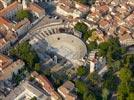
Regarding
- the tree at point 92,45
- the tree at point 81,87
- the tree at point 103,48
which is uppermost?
the tree at point 103,48

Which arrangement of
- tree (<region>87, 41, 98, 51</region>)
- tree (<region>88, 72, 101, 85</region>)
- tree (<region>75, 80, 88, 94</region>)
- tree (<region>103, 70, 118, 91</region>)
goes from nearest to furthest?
tree (<region>75, 80, 88, 94</region>) → tree (<region>103, 70, 118, 91</region>) → tree (<region>88, 72, 101, 85</region>) → tree (<region>87, 41, 98, 51</region>)

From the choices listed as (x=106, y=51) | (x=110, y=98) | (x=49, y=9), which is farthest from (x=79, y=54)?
(x=49, y=9)

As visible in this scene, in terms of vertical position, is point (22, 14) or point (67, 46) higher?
point (22, 14)

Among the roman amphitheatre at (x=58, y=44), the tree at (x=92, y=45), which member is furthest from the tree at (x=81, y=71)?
the tree at (x=92, y=45)

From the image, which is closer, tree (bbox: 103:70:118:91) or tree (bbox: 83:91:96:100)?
tree (bbox: 83:91:96:100)

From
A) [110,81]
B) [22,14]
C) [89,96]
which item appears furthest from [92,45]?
[22,14]

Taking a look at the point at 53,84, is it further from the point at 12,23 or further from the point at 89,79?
the point at 12,23

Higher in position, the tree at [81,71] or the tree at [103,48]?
the tree at [103,48]

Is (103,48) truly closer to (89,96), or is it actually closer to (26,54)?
(89,96)

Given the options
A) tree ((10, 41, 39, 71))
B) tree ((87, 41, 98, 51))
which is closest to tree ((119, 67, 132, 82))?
tree ((87, 41, 98, 51))

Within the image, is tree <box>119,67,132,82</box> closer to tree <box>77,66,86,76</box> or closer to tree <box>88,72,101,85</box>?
tree <box>88,72,101,85</box>

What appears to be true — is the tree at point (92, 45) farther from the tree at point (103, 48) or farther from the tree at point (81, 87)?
the tree at point (81, 87)
